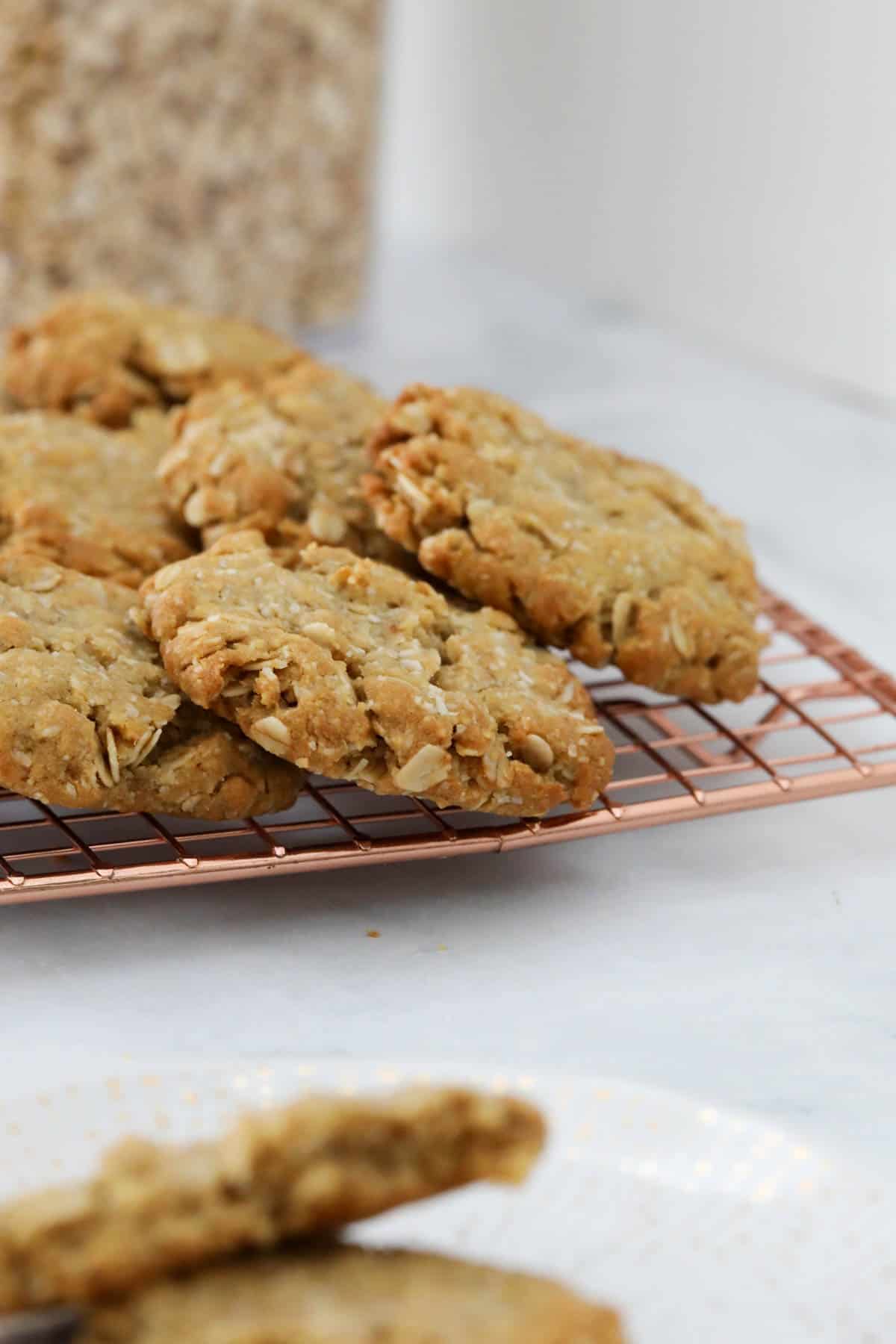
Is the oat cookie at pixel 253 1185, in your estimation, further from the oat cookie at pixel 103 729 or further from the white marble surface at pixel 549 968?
the oat cookie at pixel 103 729

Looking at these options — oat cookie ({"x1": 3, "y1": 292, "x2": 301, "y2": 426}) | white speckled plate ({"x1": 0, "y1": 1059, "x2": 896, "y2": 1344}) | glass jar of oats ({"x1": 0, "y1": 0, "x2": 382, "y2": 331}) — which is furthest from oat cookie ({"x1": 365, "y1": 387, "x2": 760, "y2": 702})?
glass jar of oats ({"x1": 0, "y1": 0, "x2": 382, "y2": 331})

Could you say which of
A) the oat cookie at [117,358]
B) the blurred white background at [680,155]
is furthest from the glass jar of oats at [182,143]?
the oat cookie at [117,358]

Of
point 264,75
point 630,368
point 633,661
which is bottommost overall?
point 630,368

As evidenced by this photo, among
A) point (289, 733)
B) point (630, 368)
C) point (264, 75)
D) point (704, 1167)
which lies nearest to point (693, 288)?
point (630, 368)

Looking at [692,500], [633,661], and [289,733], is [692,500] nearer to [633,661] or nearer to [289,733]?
[633,661]

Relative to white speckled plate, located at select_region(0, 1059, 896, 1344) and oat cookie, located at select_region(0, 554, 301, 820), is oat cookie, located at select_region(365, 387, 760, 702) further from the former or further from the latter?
white speckled plate, located at select_region(0, 1059, 896, 1344)

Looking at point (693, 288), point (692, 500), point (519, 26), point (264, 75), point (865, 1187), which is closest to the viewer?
point (865, 1187)
